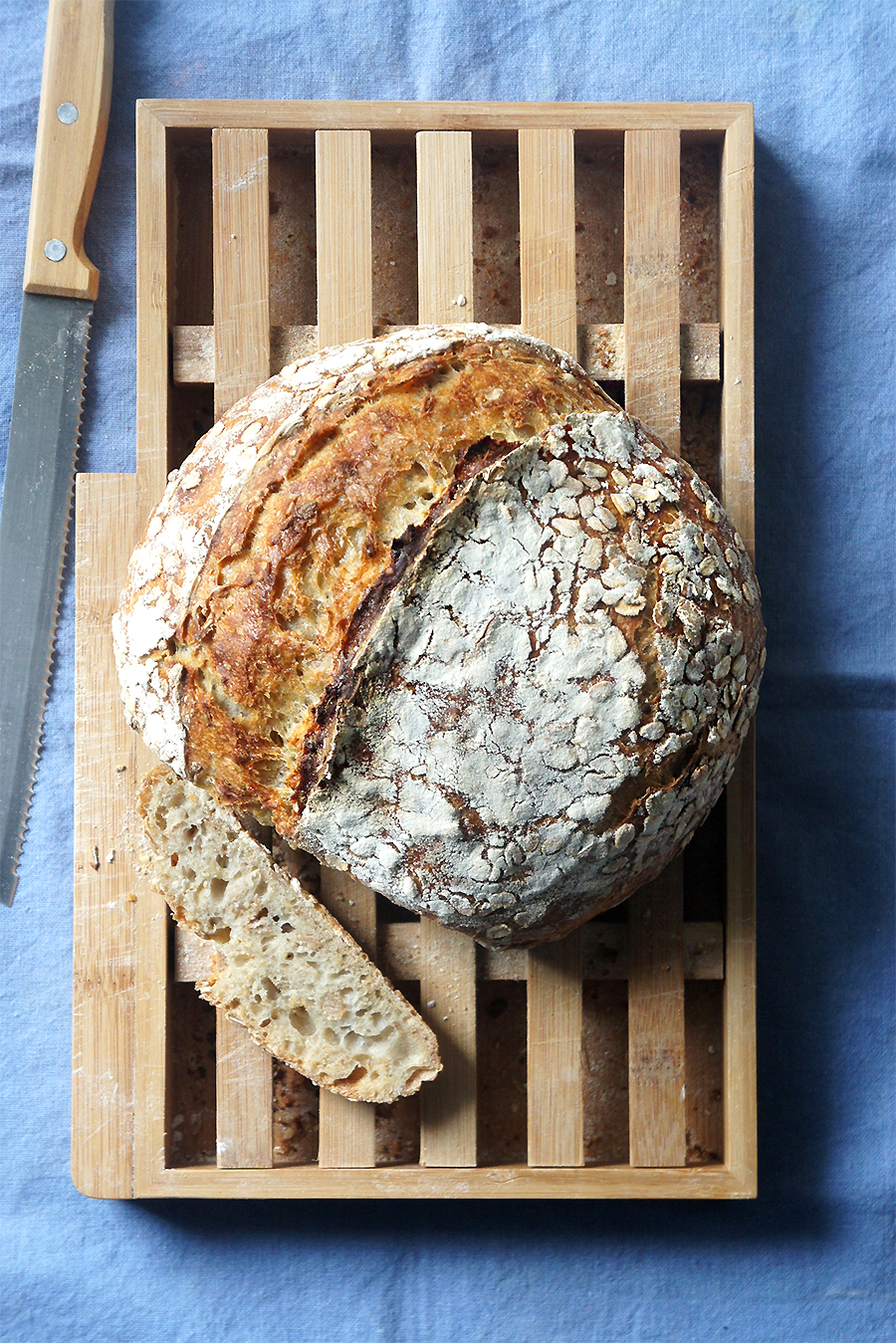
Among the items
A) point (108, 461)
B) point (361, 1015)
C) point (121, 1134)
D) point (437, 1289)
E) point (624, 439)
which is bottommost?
point (437, 1289)

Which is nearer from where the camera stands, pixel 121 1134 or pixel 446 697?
pixel 446 697

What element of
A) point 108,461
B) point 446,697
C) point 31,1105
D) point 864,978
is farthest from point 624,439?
point 31,1105

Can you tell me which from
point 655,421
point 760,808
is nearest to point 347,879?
point 760,808

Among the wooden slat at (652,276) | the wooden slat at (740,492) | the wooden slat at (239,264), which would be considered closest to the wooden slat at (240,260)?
the wooden slat at (239,264)

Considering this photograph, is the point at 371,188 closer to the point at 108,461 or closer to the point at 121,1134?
the point at 108,461

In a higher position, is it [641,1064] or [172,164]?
[172,164]

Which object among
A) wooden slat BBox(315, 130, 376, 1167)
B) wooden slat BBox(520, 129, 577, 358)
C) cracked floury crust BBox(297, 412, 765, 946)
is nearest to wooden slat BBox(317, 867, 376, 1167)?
wooden slat BBox(315, 130, 376, 1167)
